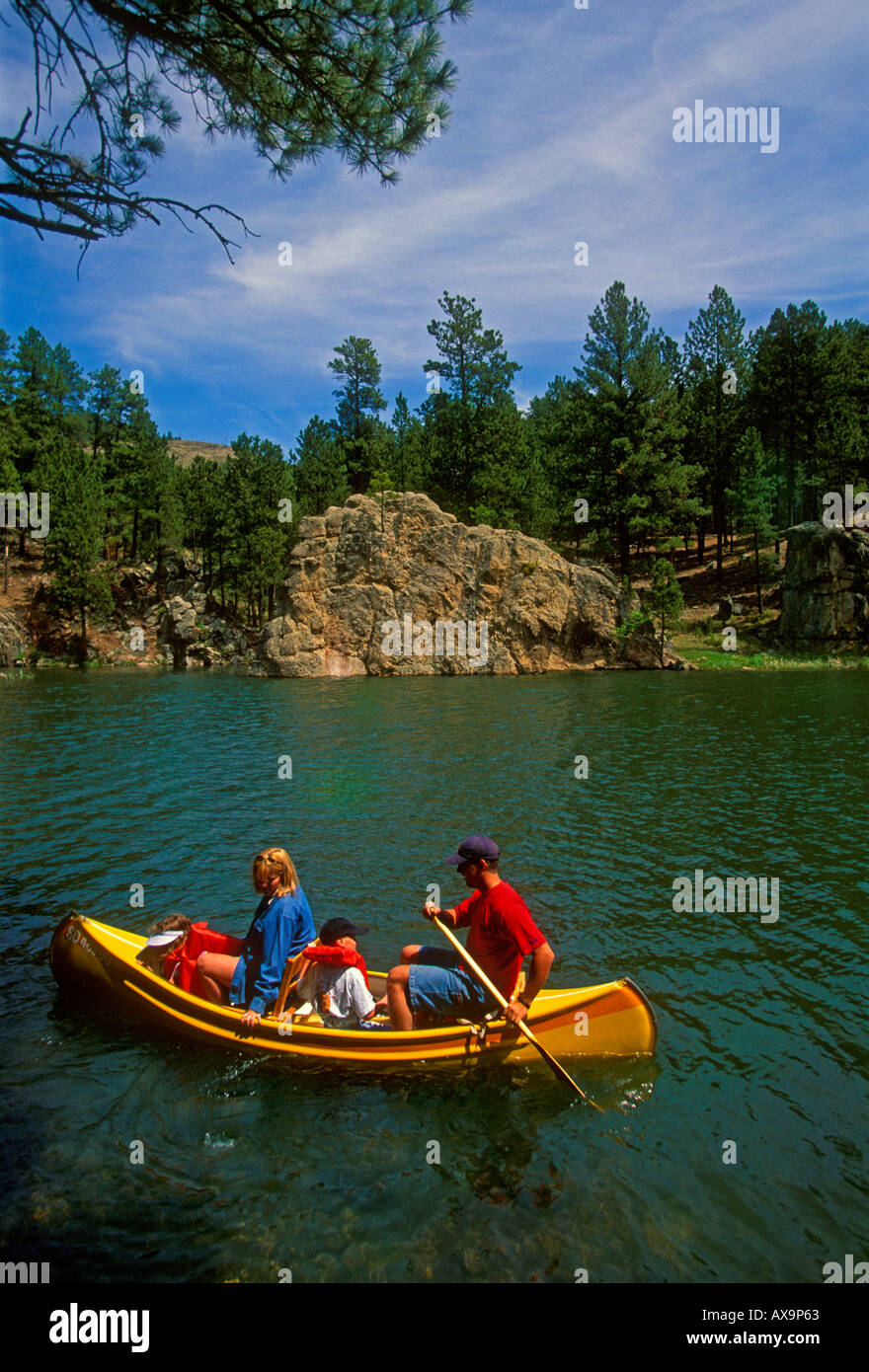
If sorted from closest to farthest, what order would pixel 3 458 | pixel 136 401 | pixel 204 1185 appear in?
pixel 204 1185 < pixel 3 458 < pixel 136 401

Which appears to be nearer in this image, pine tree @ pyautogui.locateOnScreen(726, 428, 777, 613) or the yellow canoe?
the yellow canoe

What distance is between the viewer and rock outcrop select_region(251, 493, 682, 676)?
47.7 metres

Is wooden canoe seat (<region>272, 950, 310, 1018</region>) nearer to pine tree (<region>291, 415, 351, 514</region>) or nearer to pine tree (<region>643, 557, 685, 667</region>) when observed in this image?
pine tree (<region>643, 557, 685, 667</region>)

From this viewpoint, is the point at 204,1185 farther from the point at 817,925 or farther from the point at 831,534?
the point at 831,534

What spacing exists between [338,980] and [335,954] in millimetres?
292

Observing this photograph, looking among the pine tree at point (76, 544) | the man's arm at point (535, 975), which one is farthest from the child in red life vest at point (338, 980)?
the pine tree at point (76, 544)

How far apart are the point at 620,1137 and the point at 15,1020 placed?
6206 mm

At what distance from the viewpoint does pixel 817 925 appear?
32.4 ft

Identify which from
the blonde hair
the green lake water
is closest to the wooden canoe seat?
the green lake water

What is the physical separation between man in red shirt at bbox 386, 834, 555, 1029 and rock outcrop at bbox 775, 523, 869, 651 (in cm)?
4622

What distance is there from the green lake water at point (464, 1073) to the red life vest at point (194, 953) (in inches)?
23.5

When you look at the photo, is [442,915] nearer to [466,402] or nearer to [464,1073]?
[464,1073]

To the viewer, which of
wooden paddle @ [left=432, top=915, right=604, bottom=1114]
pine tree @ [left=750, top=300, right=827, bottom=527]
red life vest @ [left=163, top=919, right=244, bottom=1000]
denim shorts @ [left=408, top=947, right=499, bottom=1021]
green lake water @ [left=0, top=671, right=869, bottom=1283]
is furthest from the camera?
pine tree @ [left=750, top=300, right=827, bottom=527]
